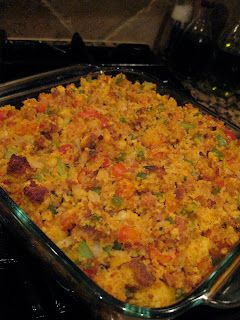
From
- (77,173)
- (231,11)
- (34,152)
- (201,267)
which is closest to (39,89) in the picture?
(34,152)

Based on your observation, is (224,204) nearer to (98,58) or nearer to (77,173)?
(77,173)

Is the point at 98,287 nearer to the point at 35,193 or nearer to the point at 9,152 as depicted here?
the point at 35,193

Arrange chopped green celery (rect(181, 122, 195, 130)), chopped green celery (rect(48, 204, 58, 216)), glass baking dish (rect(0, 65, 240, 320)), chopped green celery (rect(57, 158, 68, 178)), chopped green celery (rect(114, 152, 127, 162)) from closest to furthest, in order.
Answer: glass baking dish (rect(0, 65, 240, 320))
chopped green celery (rect(48, 204, 58, 216))
chopped green celery (rect(57, 158, 68, 178))
chopped green celery (rect(114, 152, 127, 162))
chopped green celery (rect(181, 122, 195, 130))

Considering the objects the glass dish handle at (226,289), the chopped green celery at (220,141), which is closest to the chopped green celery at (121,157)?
the chopped green celery at (220,141)

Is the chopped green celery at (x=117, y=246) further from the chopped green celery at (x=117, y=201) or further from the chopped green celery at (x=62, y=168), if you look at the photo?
the chopped green celery at (x=62, y=168)

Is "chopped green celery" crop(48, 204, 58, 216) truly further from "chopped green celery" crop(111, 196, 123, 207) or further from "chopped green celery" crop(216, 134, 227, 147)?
"chopped green celery" crop(216, 134, 227, 147)

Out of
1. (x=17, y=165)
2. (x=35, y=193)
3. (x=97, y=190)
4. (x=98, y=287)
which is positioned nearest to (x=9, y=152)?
(x=17, y=165)

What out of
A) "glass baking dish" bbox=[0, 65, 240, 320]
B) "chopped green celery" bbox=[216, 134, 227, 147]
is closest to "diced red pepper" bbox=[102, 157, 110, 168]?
"glass baking dish" bbox=[0, 65, 240, 320]
